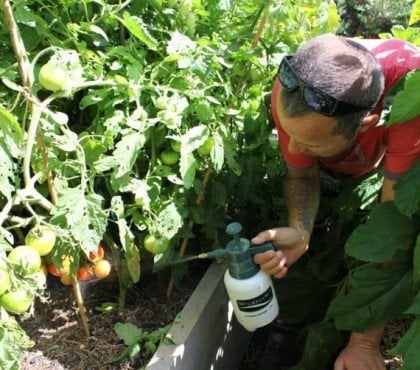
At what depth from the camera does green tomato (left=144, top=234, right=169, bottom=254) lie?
1.50 metres

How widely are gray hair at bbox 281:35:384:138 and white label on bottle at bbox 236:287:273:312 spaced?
45 centimetres

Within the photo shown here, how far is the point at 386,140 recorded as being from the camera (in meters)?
1.54

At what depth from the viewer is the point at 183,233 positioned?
1625mm

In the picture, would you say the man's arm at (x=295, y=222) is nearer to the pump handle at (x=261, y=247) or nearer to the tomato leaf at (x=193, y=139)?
the pump handle at (x=261, y=247)

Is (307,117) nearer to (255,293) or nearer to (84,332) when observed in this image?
(255,293)

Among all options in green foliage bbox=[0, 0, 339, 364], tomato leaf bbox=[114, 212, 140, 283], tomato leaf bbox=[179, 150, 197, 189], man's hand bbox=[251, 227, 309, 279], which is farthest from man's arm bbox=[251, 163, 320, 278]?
tomato leaf bbox=[114, 212, 140, 283]

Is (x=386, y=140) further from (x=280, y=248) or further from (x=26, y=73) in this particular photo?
(x=26, y=73)

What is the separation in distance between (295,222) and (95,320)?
692 mm

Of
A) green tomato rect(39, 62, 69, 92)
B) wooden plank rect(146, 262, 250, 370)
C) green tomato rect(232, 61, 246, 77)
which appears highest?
green tomato rect(39, 62, 69, 92)

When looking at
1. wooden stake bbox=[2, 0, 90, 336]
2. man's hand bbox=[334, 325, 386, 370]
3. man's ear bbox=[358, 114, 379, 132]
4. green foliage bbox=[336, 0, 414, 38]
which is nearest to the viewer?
wooden stake bbox=[2, 0, 90, 336]

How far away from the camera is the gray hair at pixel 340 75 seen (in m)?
1.27

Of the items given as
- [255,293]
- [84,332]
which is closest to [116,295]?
[84,332]

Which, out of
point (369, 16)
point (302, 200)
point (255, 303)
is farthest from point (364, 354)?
point (369, 16)

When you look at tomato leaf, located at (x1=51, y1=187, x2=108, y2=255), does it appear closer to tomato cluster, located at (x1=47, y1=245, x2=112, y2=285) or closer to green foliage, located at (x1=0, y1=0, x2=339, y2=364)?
green foliage, located at (x1=0, y1=0, x2=339, y2=364)
